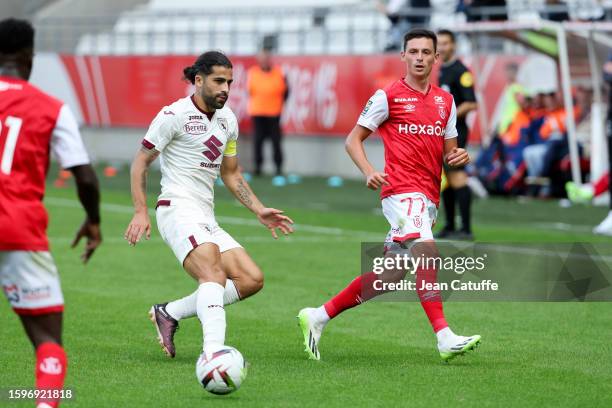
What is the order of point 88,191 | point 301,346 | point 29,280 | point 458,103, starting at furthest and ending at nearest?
1. point 458,103
2. point 301,346
3. point 88,191
4. point 29,280

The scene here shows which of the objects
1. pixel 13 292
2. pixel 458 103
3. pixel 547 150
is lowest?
pixel 547 150

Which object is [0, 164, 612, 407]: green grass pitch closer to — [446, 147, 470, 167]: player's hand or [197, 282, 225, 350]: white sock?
[197, 282, 225, 350]: white sock

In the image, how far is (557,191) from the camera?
815 inches

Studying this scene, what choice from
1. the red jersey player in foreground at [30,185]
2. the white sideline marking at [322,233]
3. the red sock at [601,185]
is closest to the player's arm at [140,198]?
the red jersey player in foreground at [30,185]

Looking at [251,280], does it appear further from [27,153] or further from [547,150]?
→ [547,150]

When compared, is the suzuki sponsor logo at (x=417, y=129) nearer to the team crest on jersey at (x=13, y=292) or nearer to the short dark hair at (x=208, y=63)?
the short dark hair at (x=208, y=63)

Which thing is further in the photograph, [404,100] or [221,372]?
[404,100]

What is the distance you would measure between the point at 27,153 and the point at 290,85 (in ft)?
67.3

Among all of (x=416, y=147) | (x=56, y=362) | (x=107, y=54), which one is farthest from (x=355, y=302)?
(x=107, y=54)

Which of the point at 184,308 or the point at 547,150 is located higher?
the point at 184,308

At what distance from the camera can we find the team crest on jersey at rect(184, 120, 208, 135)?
8500 mm

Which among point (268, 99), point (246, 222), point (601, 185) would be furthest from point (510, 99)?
point (246, 222)

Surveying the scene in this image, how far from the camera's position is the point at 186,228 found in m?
8.39

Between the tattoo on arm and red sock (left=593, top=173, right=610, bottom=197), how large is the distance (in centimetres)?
1083
